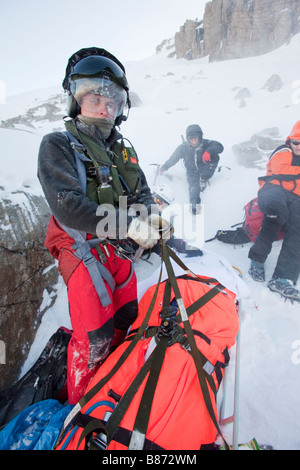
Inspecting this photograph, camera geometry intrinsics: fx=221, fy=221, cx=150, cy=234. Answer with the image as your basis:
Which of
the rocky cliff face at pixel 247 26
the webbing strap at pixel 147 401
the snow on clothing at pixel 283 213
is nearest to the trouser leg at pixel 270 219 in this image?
the snow on clothing at pixel 283 213

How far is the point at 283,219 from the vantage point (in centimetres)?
344

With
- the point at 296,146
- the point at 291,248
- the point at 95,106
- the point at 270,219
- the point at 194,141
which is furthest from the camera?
the point at 194,141

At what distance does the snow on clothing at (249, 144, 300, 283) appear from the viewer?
3369 mm

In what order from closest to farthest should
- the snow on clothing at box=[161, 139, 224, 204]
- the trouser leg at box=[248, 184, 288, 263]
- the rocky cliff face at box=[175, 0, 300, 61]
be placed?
the trouser leg at box=[248, 184, 288, 263], the snow on clothing at box=[161, 139, 224, 204], the rocky cliff face at box=[175, 0, 300, 61]

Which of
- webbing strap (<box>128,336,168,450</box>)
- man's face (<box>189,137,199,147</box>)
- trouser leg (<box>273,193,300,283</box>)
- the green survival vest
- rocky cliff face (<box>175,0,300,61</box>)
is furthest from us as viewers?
rocky cliff face (<box>175,0,300,61</box>)

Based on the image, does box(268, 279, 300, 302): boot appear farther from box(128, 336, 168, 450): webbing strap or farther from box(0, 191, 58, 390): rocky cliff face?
box(0, 191, 58, 390): rocky cliff face

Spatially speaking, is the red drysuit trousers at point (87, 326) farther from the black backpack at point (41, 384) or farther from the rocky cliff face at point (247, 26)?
the rocky cliff face at point (247, 26)

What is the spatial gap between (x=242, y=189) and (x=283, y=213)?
2994 millimetres

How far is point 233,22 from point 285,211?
145 feet

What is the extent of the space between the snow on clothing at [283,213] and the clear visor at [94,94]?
2.78 metres

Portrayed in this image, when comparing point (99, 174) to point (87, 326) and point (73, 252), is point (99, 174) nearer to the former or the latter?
point (73, 252)

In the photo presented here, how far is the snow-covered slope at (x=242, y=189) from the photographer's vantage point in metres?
2.11

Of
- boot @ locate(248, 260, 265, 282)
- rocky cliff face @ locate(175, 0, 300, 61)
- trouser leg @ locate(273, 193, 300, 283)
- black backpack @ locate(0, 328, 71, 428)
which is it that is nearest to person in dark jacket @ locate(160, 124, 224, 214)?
trouser leg @ locate(273, 193, 300, 283)

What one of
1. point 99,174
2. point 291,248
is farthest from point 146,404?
point 291,248
